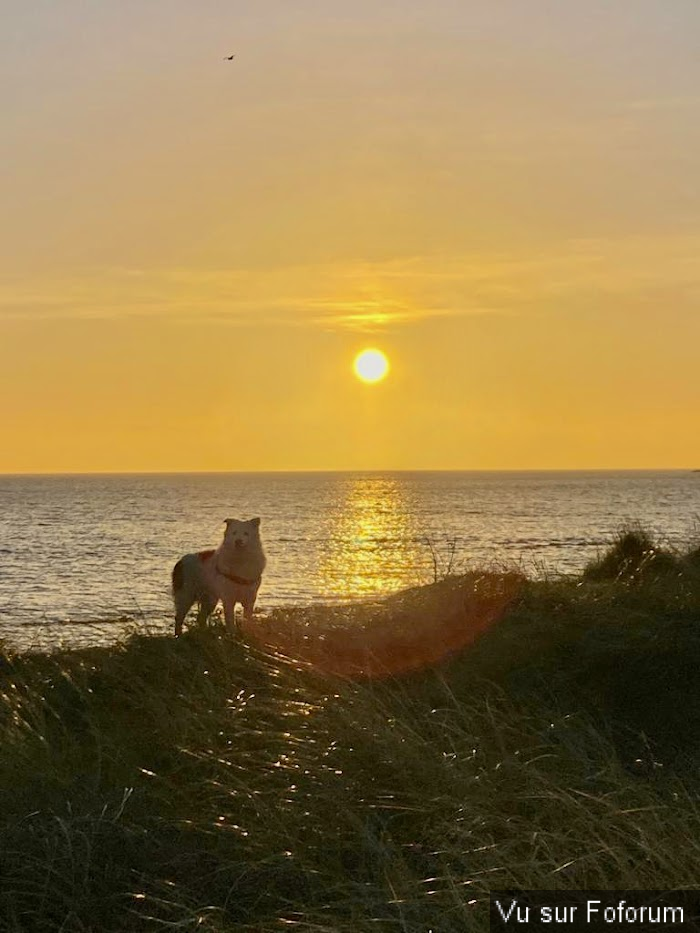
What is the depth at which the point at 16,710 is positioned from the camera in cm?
902

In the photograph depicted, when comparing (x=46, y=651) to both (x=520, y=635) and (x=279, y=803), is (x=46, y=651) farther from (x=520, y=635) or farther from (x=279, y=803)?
(x=279, y=803)

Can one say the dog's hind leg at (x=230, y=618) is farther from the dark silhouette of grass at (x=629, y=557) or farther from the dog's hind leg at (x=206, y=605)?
the dark silhouette of grass at (x=629, y=557)

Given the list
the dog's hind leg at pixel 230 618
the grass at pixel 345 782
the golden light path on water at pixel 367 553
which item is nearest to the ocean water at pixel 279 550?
the golden light path on water at pixel 367 553

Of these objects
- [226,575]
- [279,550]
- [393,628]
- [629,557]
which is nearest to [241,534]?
[226,575]

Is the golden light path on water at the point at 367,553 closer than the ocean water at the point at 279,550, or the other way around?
the ocean water at the point at 279,550

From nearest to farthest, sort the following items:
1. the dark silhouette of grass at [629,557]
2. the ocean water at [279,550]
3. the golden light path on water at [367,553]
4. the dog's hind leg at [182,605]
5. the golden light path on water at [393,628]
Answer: the golden light path on water at [393,628] < the dog's hind leg at [182,605] < the dark silhouette of grass at [629,557] < the ocean water at [279,550] < the golden light path on water at [367,553]

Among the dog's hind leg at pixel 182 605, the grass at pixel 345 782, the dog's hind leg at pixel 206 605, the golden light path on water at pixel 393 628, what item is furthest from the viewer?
the dog's hind leg at pixel 182 605

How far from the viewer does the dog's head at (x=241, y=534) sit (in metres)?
14.6

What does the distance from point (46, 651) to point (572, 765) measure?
7.68 meters

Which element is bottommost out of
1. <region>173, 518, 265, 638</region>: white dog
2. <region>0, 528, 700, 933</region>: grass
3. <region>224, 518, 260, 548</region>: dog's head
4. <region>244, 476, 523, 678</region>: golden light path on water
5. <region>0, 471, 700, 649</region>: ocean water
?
<region>0, 528, 700, 933</region>: grass

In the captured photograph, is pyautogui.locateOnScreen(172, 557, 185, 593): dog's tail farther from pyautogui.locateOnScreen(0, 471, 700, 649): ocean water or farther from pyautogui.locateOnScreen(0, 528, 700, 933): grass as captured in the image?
pyautogui.locateOnScreen(0, 528, 700, 933): grass

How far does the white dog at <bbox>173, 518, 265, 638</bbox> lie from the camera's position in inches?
562

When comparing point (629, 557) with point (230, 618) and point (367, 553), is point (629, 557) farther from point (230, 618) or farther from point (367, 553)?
point (367, 553)

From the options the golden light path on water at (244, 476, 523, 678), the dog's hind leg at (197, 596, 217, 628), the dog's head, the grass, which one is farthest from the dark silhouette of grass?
the grass
